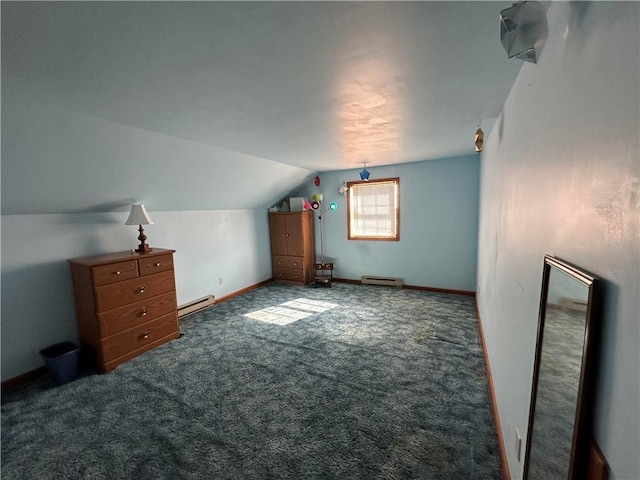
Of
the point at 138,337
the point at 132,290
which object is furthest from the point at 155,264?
the point at 138,337

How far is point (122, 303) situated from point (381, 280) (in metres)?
3.85

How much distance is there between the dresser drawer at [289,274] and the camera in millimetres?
5418

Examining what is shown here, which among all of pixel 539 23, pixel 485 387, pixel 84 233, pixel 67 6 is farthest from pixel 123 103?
pixel 485 387

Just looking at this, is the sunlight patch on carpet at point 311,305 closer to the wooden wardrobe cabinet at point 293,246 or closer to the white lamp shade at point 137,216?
the wooden wardrobe cabinet at point 293,246

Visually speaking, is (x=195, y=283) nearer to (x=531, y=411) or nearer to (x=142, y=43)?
(x=142, y=43)

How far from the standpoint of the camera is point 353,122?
7.79 ft

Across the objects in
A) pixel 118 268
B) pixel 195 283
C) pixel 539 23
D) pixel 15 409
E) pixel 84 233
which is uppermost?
pixel 539 23

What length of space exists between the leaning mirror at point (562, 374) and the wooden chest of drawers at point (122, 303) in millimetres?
3252

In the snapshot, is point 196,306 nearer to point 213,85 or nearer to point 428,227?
point 213,85

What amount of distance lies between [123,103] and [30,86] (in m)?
0.43

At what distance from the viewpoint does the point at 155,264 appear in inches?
122

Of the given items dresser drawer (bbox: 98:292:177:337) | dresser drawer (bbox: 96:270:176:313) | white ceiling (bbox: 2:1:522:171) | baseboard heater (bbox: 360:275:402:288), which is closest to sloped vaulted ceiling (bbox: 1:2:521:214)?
white ceiling (bbox: 2:1:522:171)

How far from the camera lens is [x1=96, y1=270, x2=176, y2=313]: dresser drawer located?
265 centimetres

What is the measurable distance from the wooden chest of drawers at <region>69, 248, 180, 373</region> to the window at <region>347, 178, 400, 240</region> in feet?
10.5
